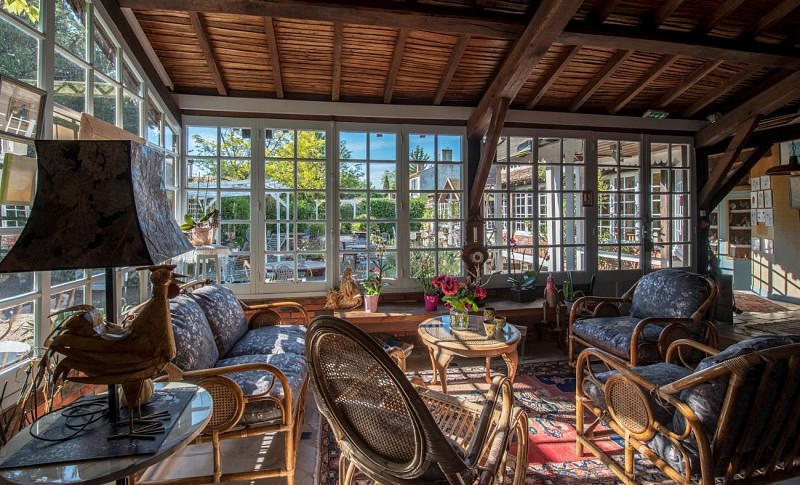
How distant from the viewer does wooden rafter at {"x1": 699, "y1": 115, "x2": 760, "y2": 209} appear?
4.38 metres

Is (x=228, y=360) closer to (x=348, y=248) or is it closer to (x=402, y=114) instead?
(x=348, y=248)

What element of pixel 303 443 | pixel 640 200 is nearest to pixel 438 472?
pixel 303 443

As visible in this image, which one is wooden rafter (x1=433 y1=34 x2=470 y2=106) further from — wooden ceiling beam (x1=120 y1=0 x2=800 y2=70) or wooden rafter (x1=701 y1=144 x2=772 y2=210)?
wooden rafter (x1=701 y1=144 x2=772 y2=210)

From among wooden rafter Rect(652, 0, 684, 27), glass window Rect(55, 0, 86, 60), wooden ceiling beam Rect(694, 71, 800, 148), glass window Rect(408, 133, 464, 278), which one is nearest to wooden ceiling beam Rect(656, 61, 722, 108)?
wooden ceiling beam Rect(694, 71, 800, 148)

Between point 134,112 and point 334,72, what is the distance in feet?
5.61

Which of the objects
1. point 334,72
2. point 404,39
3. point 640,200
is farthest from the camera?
Answer: point 640,200

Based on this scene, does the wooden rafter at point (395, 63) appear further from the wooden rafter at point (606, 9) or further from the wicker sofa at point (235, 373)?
the wicker sofa at point (235, 373)

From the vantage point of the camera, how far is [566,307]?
398 centimetres

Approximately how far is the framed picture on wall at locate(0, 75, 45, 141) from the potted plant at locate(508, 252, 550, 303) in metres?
4.05

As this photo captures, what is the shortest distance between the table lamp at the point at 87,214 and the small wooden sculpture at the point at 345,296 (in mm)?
2867

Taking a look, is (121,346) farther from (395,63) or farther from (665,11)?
(665,11)

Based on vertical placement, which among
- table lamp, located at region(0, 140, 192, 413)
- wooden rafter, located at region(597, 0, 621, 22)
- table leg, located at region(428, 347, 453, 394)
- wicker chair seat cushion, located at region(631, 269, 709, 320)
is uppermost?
wooden rafter, located at region(597, 0, 621, 22)

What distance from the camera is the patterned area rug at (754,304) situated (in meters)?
5.90

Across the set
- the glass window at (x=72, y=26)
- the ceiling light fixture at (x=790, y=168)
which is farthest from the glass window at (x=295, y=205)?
the ceiling light fixture at (x=790, y=168)
